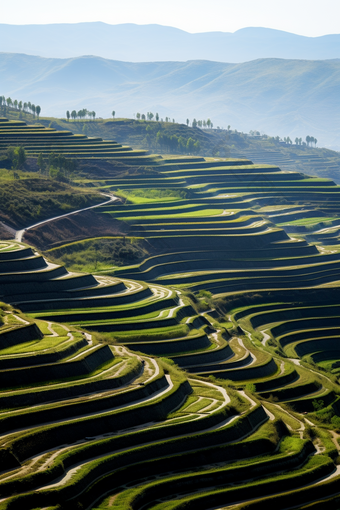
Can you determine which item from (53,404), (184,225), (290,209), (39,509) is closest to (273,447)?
(53,404)

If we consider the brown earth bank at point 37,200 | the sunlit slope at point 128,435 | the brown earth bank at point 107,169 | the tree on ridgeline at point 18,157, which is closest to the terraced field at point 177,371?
the sunlit slope at point 128,435

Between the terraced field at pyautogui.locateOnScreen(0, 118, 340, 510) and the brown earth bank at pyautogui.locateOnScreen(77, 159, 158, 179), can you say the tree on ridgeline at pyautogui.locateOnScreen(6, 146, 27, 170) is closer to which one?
the brown earth bank at pyautogui.locateOnScreen(77, 159, 158, 179)

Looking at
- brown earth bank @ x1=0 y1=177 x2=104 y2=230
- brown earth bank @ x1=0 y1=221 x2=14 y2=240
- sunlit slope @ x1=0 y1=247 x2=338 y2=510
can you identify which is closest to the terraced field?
sunlit slope @ x1=0 y1=247 x2=338 y2=510

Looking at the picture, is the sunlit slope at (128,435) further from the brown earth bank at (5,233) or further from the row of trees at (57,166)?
the row of trees at (57,166)

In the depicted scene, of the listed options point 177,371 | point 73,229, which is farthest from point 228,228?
point 177,371

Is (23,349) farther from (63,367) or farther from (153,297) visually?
(153,297)
